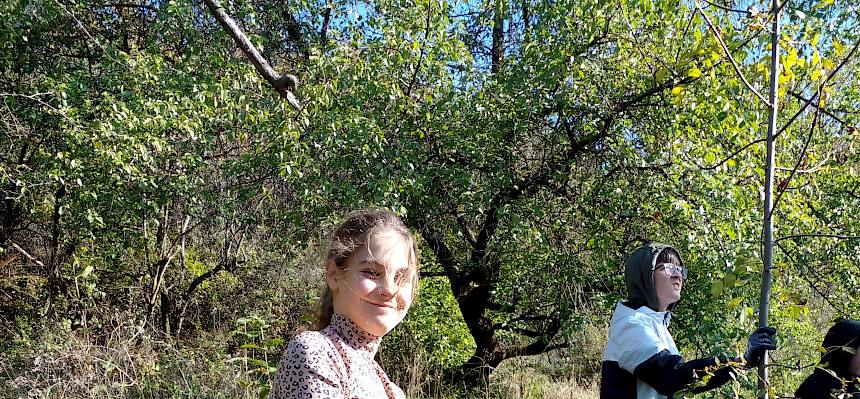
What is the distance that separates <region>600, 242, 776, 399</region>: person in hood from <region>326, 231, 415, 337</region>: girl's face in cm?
143

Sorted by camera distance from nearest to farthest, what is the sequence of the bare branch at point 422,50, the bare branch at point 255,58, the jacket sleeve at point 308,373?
the jacket sleeve at point 308,373 → the bare branch at point 255,58 → the bare branch at point 422,50

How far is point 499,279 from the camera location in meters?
6.59

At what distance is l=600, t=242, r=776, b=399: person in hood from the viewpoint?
107 inches

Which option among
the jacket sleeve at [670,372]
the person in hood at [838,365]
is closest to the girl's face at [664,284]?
the jacket sleeve at [670,372]

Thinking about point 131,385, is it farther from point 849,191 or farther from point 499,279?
point 849,191

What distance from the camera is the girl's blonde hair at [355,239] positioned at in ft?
5.48

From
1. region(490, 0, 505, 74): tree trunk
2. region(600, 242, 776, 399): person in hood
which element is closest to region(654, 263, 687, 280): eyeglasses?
region(600, 242, 776, 399): person in hood

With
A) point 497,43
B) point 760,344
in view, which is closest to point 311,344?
point 760,344

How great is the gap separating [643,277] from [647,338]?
0.27 metres

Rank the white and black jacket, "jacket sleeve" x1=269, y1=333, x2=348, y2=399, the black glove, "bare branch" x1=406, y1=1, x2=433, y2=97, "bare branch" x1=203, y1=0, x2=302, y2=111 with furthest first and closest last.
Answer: "bare branch" x1=406, y1=1, x2=433, y2=97 → "bare branch" x1=203, y1=0, x2=302, y2=111 → the white and black jacket → the black glove → "jacket sleeve" x1=269, y1=333, x2=348, y2=399

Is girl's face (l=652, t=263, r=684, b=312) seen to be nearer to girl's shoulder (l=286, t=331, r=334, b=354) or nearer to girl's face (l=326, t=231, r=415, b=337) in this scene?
girl's face (l=326, t=231, r=415, b=337)

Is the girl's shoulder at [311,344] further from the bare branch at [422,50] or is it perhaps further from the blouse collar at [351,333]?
the bare branch at [422,50]

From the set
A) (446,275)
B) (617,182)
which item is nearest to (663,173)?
(617,182)

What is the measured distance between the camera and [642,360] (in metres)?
2.78
